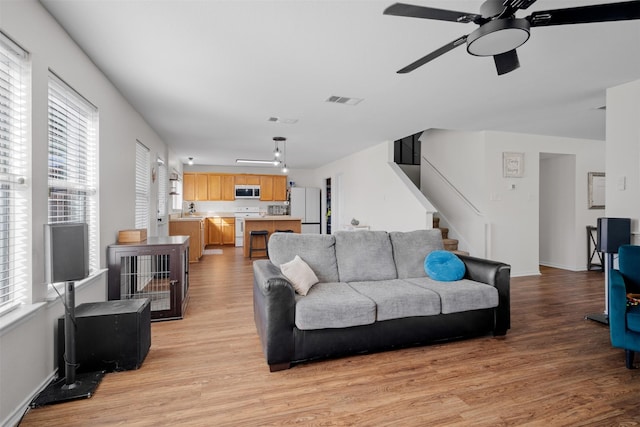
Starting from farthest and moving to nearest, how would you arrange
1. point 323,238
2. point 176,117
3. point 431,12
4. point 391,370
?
point 176,117
point 323,238
point 391,370
point 431,12

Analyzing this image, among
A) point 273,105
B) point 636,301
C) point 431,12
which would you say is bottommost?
point 636,301

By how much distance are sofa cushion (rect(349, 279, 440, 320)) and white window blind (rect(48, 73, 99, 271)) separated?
2.35 m

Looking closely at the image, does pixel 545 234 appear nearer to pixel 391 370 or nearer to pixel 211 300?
pixel 391 370

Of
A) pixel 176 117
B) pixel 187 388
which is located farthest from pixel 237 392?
pixel 176 117

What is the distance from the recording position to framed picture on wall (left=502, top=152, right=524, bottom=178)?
538 cm

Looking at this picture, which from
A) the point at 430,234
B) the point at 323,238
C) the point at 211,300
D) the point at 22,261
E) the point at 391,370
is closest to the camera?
the point at 22,261

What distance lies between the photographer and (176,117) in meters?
4.50

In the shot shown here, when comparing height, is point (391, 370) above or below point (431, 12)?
below

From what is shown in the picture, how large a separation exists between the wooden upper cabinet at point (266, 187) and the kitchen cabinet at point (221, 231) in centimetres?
121

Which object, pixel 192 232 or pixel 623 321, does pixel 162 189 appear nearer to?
pixel 192 232

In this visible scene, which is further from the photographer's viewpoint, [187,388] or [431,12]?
[187,388]

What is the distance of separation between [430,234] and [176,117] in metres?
3.72

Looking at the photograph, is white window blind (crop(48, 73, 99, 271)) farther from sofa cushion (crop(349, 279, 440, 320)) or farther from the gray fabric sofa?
sofa cushion (crop(349, 279, 440, 320))

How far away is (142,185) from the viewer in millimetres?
4566
